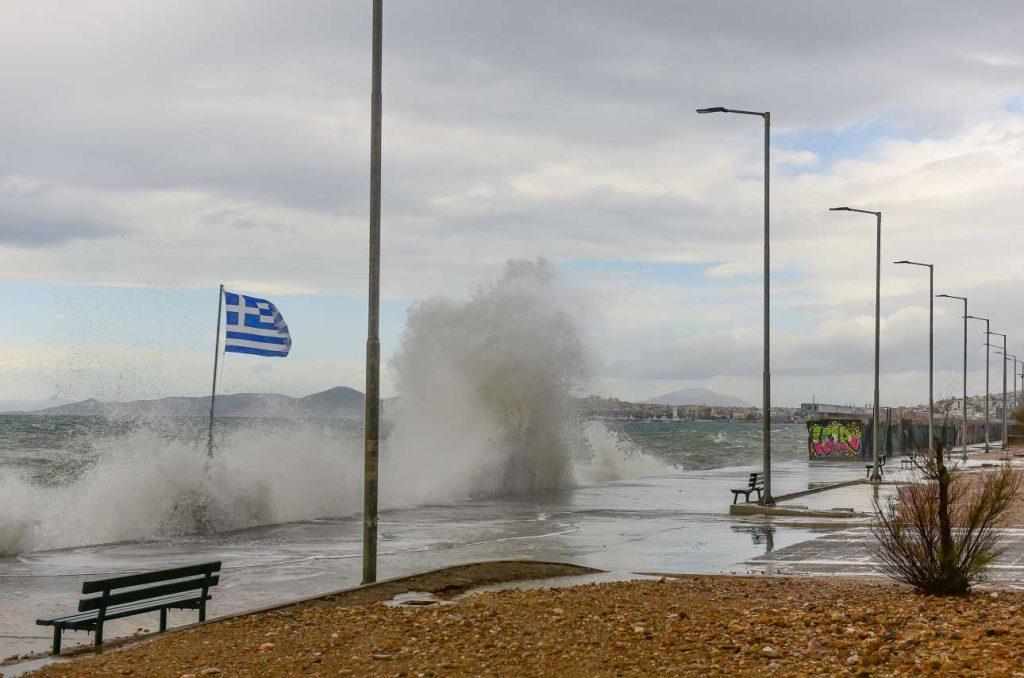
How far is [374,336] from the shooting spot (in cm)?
1417

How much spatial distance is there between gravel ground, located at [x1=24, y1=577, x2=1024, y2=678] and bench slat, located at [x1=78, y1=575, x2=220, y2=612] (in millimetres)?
723

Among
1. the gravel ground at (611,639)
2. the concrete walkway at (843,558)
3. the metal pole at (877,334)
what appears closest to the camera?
the gravel ground at (611,639)

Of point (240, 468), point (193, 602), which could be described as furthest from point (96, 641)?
point (240, 468)

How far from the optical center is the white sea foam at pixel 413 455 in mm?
27094

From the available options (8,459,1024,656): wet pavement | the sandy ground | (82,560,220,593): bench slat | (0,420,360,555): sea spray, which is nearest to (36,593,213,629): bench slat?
(82,560,220,593): bench slat

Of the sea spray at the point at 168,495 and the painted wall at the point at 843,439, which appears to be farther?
the painted wall at the point at 843,439

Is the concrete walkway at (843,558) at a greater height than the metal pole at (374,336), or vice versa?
the metal pole at (374,336)

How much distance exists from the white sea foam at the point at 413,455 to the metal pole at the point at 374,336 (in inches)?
467

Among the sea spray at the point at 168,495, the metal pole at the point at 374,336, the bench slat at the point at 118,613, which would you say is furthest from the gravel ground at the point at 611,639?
the sea spray at the point at 168,495

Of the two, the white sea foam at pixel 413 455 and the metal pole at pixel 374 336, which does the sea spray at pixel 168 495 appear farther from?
the metal pole at pixel 374 336

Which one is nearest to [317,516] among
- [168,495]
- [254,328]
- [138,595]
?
[168,495]

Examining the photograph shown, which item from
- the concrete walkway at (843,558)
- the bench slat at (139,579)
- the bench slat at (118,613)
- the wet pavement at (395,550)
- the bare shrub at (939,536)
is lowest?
the wet pavement at (395,550)

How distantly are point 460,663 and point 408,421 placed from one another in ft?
128

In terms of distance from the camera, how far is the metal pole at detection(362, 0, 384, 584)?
46.0 ft
